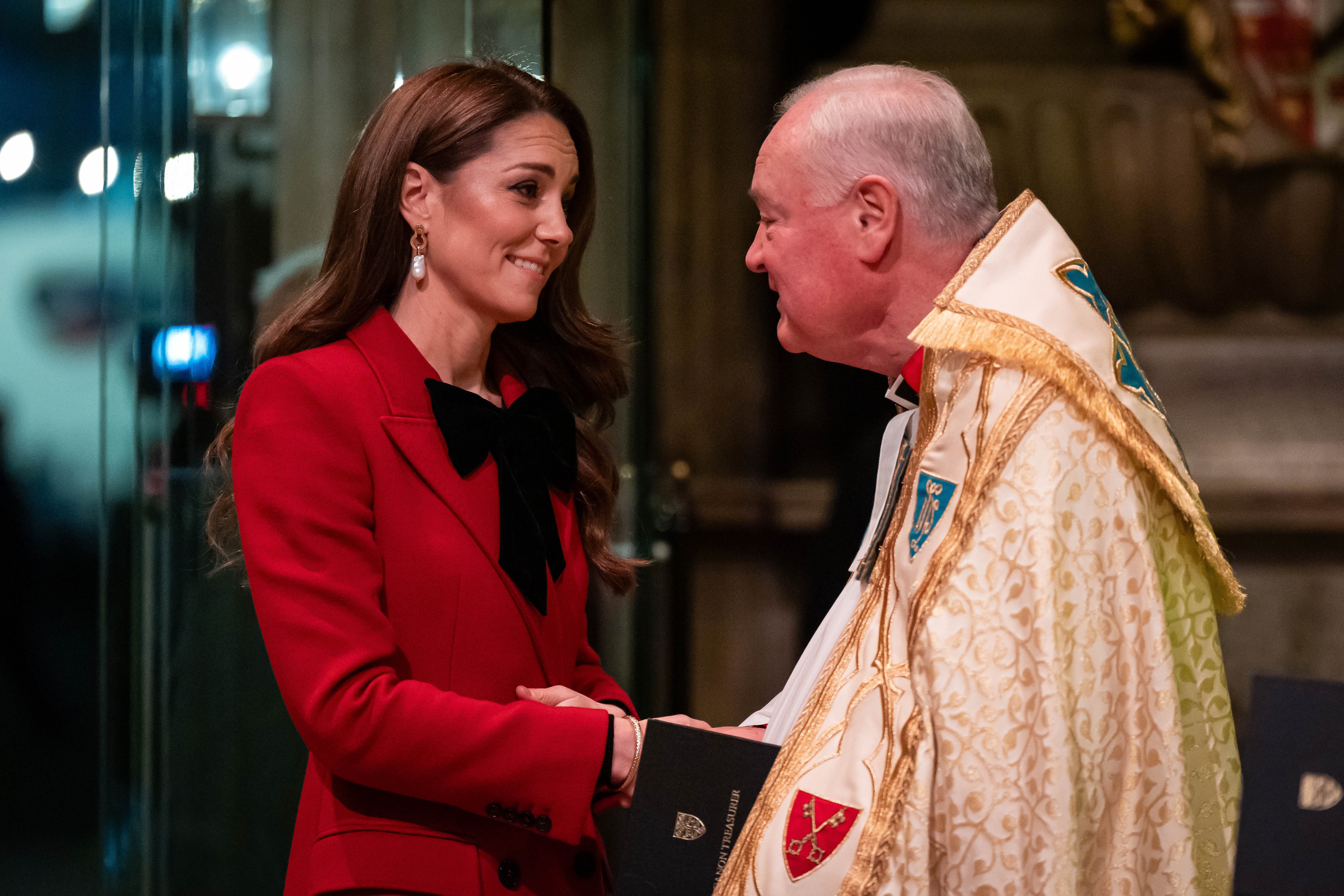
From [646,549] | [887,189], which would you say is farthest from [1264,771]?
[646,549]

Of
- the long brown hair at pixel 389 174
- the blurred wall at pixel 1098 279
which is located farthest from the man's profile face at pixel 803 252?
the blurred wall at pixel 1098 279

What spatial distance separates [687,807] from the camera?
142 centimetres

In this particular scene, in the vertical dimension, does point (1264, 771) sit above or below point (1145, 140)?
below

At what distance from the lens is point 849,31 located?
4.47 m

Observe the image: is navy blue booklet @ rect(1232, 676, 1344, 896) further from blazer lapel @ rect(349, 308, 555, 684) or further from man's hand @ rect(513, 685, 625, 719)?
blazer lapel @ rect(349, 308, 555, 684)

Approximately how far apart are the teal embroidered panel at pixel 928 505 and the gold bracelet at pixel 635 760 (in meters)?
0.47

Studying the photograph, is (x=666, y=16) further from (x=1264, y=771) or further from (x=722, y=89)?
(x=1264, y=771)

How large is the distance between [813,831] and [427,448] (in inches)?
29.1

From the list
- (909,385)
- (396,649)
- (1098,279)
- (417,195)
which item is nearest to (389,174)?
(417,195)

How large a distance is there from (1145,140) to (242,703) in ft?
12.0

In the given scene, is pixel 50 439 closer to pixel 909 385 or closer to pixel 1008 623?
pixel 909 385

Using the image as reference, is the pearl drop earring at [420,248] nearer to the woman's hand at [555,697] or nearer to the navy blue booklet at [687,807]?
the woman's hand at [555,697]

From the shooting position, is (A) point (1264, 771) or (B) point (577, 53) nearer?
(A) point (1264, 771)

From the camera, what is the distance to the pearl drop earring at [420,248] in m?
Answer: 1.78
